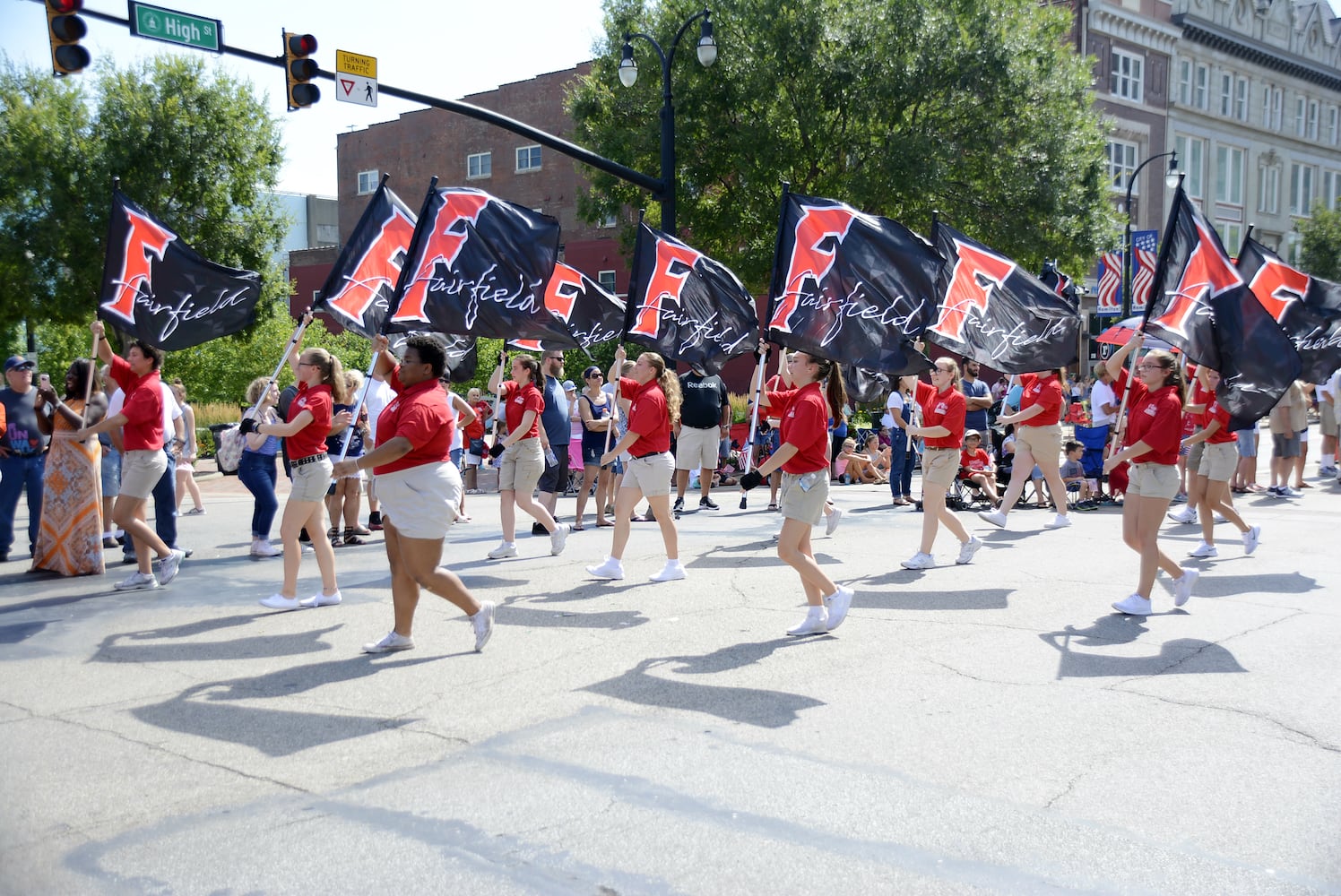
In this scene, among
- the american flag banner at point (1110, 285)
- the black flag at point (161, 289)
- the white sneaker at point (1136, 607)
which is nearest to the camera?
the white sneaker at point (1136, 607)

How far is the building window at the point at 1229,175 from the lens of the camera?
1925 inches

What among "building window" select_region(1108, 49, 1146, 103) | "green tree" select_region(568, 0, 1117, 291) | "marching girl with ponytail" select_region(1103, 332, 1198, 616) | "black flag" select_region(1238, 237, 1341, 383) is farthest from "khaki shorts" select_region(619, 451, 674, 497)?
"building window" select_region(1108, 49, 1146, 103)

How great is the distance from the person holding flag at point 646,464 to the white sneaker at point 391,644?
2.50 meters

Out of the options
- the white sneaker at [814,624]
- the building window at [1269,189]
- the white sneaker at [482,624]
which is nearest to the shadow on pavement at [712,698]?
the white sneaker at [482,624]

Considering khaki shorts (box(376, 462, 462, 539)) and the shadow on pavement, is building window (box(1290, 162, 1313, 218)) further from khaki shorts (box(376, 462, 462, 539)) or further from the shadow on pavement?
khaki shorts (box(376, 462, 462, 539))

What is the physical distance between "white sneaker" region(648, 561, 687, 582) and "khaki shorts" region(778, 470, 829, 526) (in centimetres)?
206

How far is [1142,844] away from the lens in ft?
13.4

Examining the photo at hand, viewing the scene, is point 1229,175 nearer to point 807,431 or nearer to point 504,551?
point 504,551

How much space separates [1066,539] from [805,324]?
357cm

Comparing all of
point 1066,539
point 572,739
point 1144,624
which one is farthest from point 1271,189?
point 572,739

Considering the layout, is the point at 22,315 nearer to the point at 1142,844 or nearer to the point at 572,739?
the point at 572,739

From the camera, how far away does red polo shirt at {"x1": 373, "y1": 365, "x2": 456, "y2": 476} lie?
21.0 ft

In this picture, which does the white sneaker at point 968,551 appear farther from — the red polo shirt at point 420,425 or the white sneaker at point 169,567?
the white sneaker at point 169,567

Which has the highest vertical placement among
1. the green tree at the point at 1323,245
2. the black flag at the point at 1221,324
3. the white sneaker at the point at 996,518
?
the green tree at the point at 1323,245
